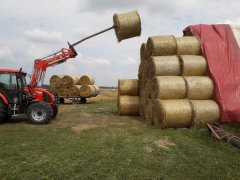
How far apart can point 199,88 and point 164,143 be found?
3.68 m

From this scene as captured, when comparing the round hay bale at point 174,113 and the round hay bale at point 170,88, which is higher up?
the round hay bale at point 170,88

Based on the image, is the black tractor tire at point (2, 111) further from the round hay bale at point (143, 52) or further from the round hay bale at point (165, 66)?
the round hay bale at point (143, 52)

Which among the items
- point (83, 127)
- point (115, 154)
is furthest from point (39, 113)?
point (115, 154)

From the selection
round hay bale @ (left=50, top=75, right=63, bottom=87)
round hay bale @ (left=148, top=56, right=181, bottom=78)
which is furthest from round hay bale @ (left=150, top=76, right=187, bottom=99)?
round hay bale @ (left=50, top=75, right=63, bottom=87)

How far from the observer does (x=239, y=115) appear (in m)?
12.2

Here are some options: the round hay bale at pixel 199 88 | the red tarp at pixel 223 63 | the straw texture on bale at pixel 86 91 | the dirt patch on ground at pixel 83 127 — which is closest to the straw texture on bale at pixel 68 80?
the straw texture on bale at pixel 86 91

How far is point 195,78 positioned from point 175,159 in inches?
211

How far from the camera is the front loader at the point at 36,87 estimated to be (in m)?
13.6

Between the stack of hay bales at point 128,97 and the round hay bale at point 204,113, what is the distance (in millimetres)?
4633

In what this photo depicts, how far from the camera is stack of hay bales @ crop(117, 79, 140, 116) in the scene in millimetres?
16344

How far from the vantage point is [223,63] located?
13219 mm

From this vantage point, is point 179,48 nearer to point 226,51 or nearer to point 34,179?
point 226,51

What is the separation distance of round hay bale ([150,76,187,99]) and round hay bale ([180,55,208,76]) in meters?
0.70

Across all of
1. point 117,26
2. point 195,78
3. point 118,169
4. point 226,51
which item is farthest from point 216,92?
point 118,169
